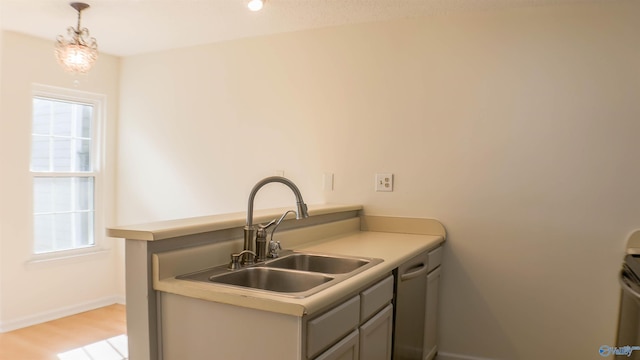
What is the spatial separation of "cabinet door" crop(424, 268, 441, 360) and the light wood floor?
2.16 metres

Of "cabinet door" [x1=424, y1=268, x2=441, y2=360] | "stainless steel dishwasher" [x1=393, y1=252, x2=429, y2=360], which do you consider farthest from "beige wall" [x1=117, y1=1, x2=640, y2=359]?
"stainless steel dishwasher" [x1=393, y1=252, x2=429, y2=360]

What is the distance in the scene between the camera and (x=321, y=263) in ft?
7.27

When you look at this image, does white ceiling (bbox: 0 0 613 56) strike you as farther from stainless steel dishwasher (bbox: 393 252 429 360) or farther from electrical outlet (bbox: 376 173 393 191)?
stainless steel dishwasher (bbox: 393 252 429 360)

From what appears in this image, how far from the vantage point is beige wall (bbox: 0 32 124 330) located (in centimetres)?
352

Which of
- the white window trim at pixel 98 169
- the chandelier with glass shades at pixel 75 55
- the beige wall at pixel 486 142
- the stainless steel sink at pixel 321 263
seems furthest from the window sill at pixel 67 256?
the stainless steel sink at pixel 321 263

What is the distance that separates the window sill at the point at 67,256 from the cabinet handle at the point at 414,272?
9.91 ft

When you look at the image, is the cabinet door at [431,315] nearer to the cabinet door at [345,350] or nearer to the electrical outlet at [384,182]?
the electrical outlet at [384,182]

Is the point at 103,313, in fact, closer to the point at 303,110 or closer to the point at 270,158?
the point at 270,158

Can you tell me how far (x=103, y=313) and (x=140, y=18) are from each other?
245 cm

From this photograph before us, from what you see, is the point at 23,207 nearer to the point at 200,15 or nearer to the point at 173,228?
the point at 200,15

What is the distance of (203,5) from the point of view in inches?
→ 115

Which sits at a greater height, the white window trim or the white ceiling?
the white ceiling

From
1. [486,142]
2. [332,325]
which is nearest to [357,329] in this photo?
[332,325]

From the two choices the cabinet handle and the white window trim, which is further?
the white window trim
